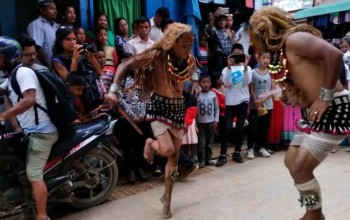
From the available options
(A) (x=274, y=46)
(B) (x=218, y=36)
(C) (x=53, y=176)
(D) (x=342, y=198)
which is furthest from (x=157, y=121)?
(B) (x=218, y=36)

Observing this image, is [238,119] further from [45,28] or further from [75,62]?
[45,28]

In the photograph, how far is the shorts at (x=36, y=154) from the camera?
3330 mm

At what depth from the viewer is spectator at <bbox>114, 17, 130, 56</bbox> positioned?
5340mm

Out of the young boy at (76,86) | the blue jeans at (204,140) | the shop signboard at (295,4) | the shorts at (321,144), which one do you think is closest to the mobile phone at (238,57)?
the blue jeans at (204,140)

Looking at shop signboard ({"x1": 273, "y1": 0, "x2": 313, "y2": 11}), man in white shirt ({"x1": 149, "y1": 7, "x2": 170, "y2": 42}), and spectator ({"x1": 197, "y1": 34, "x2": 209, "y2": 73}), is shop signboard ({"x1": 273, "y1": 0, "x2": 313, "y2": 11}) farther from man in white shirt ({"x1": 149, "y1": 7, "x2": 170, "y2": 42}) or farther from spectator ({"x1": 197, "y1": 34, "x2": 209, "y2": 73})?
man in white shirt ({"x1": 149, "y1": 7, "x2": 170, "y2": 42})

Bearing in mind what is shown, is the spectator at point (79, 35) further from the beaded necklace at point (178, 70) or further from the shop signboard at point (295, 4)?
the shop signboard at point (295, 4)

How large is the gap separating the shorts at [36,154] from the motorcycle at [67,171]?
0.10 m

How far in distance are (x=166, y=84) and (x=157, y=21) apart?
8.00 ft

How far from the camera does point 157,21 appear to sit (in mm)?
5863

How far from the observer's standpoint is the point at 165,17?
575 cm

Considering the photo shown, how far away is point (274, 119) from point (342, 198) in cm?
248

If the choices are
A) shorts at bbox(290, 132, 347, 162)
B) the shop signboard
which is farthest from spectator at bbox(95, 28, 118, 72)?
the shop signboard

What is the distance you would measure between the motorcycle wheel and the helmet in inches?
46.6

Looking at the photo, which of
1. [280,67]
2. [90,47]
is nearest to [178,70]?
[280,67]
